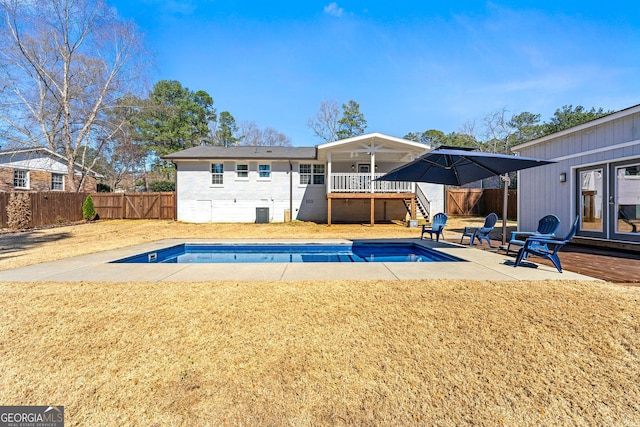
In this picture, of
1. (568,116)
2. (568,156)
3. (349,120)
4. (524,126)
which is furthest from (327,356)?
(524,126)

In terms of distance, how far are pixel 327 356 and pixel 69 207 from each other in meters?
20.9

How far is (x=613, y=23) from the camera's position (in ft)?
44.6

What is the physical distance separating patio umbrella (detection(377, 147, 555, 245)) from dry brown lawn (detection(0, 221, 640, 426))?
10.3ft

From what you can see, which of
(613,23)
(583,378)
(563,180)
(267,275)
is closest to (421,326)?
(583,378)

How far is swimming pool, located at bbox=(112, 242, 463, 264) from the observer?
7.45 m

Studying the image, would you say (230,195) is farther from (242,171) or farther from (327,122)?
(327,122)

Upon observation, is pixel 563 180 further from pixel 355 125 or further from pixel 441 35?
pixel 355 125

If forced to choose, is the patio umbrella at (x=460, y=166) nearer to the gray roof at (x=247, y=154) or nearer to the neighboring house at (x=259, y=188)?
the neighboring house at (x=259, y=188)

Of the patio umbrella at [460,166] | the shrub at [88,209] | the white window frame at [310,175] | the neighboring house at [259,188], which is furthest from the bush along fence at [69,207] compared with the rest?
the patio umbrella at [460,166]

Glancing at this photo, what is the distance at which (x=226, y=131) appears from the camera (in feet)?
120

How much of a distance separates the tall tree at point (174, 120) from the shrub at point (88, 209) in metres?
14.0

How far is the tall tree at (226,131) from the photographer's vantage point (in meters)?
36.4

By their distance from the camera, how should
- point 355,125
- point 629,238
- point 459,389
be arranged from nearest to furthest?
1. point 459,389
2. point 629,238
3. point 355,125

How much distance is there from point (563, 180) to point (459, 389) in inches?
351
